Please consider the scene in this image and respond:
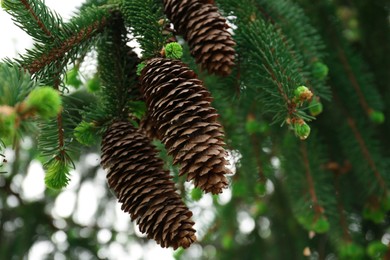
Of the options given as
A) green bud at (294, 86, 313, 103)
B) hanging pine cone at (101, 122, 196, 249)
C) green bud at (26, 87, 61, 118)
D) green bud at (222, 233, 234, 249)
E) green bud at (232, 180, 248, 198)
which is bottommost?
green bud at (222, 233, 234, 249)

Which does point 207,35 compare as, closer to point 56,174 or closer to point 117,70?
point 117,70

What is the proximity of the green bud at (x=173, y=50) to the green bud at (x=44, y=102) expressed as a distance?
0.95 feet

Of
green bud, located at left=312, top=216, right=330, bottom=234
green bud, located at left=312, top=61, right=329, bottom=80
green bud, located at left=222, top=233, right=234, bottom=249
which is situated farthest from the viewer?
green bud, located at left=222, top=233, right=234, bottom=249

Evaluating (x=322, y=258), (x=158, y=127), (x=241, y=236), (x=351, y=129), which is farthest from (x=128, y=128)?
(x=241, y=236)

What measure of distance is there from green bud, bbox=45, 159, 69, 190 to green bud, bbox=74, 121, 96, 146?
0.18 feet

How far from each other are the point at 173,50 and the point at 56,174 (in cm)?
32

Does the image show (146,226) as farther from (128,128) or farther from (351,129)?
(351,129)

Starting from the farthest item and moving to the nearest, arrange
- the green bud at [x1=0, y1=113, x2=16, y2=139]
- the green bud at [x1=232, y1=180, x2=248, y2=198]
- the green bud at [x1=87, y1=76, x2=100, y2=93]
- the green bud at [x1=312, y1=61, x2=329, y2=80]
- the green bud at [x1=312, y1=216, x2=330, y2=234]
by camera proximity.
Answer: the green bud at [x1=232, y1=180, x2=248, y2=198], the green bud at [x1=312, y1=216, x2=330, y2=234], the green bud at [x1=87, y1=76, x2=100, y2=93], the green bud at [x1=312, y1=61, x2=329, y2=80], the green bud at [x1=0, y1=113, x2=16, y2=139]

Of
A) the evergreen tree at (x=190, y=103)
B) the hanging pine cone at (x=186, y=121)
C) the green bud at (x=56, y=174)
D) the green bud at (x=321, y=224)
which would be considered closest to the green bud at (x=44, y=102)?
the evergreen tree at (x=190, y=103)

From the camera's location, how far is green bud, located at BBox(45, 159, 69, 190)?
0.86 meters

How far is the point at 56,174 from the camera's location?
0.86 metres

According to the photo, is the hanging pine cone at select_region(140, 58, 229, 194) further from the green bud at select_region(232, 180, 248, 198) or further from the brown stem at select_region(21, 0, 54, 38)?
the green bud at select_region(232, 180, 248, 198)

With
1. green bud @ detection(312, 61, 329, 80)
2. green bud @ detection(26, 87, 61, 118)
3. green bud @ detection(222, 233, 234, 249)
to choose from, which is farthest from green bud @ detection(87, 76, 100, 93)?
green bud @ detection(222, 233, 234, 249)

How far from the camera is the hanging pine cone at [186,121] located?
700mm
